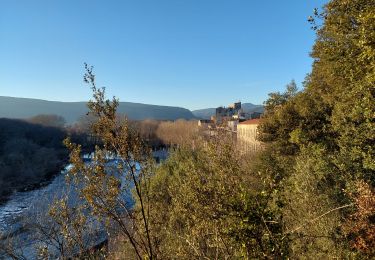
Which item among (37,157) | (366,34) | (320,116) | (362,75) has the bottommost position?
(37,157)

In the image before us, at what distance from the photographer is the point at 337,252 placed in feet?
33.9

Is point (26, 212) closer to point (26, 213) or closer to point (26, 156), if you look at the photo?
point (26, 213)

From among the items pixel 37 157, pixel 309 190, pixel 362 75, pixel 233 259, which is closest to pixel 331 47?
pixel 362 75

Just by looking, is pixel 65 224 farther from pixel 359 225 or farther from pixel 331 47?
pixel 331 47

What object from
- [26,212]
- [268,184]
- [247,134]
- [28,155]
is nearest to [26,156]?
[28,155]

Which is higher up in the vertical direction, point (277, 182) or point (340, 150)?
point (277, 182)

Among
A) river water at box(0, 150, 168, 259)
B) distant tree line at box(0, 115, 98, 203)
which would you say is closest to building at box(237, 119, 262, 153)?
river water at box(0, 150, 168, 259)

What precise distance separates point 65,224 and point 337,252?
7648mm

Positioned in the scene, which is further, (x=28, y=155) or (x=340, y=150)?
(x=28, y=155)

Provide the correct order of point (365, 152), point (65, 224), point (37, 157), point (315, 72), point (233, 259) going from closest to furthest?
point (233, 259) < point (65, 224) < point (365, 152) < point (315, 72) < point (37, 157)

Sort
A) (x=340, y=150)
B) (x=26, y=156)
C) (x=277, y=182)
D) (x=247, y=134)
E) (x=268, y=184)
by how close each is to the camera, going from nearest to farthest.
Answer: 1. (x=268, y=184)
2. (x=277, y=182)
3. (x=340, y=150)
4. (x=247, y=134)
5. (x=26, y=156)

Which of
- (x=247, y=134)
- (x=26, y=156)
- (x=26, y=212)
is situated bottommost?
(x=26, y=156)

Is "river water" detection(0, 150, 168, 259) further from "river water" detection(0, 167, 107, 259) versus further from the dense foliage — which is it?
the dense foliage

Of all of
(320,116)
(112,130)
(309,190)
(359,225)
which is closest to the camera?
(112,130)
